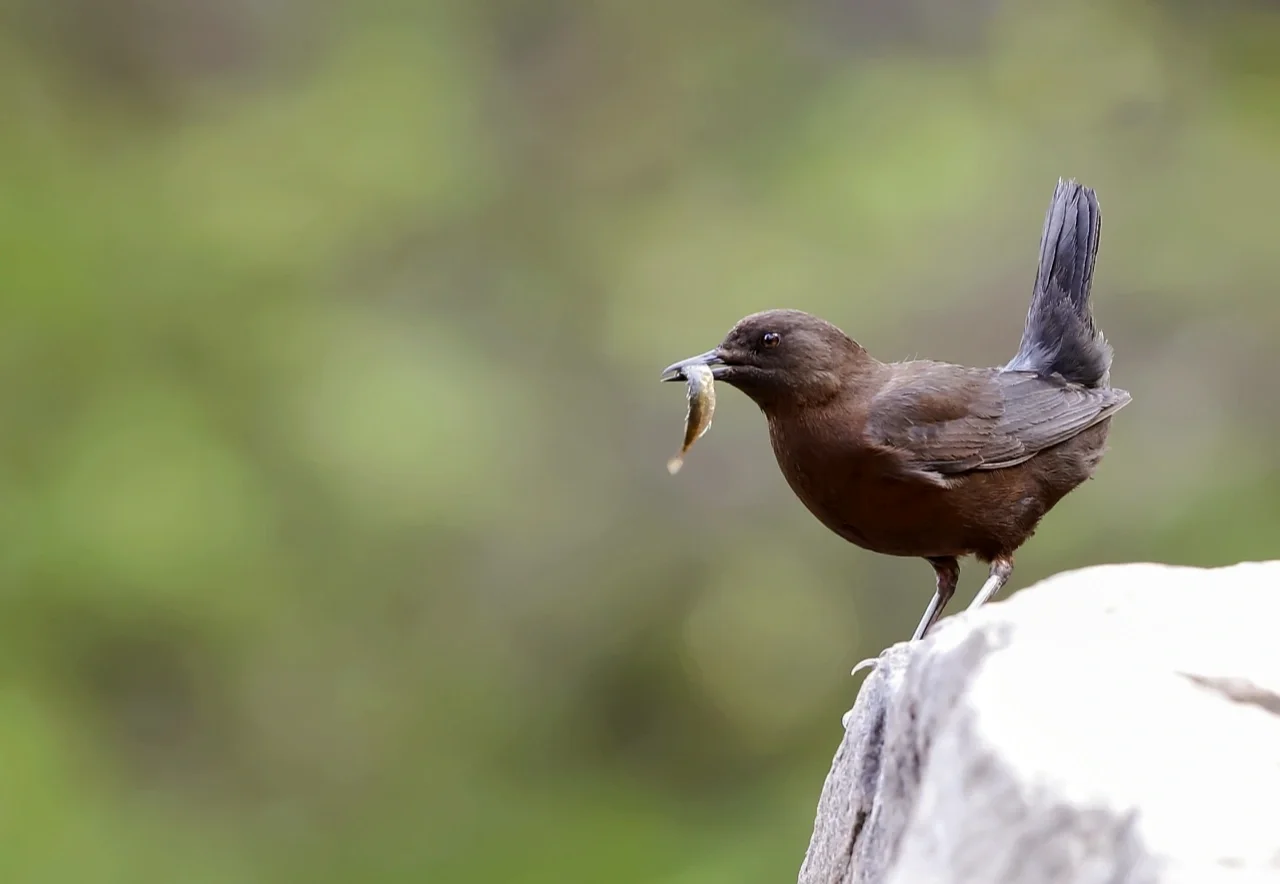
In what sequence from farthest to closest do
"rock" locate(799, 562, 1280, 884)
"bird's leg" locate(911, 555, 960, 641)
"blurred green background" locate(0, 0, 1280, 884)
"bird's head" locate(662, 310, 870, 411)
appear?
"blurred green background" locate(0, 0, 1280, 884)
"bird's leg" locate(911, 555, 960, 641)
"bird's head" locate(662, 310, 870, 411)
"rock" locate(799, 562, 1280, 884)

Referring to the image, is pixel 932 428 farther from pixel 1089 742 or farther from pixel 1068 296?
pixel 1089 742

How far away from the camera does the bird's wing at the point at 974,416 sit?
3.92 m

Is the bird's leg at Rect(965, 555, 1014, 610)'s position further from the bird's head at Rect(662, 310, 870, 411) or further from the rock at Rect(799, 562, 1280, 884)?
the rock at Rect(799, 562, 1280, 884)

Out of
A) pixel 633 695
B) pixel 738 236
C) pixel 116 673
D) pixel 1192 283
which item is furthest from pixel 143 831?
pixel 1192 283

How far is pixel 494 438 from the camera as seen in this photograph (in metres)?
7.35

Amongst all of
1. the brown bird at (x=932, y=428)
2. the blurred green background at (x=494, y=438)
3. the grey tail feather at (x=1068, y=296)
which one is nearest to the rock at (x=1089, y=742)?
the brown bird at (x=932, y=428)

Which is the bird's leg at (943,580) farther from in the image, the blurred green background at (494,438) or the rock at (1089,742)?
the blurred green background at (494,438)

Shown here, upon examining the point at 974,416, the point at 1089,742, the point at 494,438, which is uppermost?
the point at 494,438

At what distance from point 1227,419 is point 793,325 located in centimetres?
404

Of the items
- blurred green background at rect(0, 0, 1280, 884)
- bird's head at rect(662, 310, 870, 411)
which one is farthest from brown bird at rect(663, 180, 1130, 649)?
blurred green background at rect(0, 0, 1280, 884)

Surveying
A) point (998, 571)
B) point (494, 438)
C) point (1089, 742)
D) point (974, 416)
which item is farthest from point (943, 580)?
point (494, 438)

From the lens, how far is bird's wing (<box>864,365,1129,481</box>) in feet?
12.8

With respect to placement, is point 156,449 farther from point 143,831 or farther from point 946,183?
point 946,183

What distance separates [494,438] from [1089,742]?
551 centimetres
